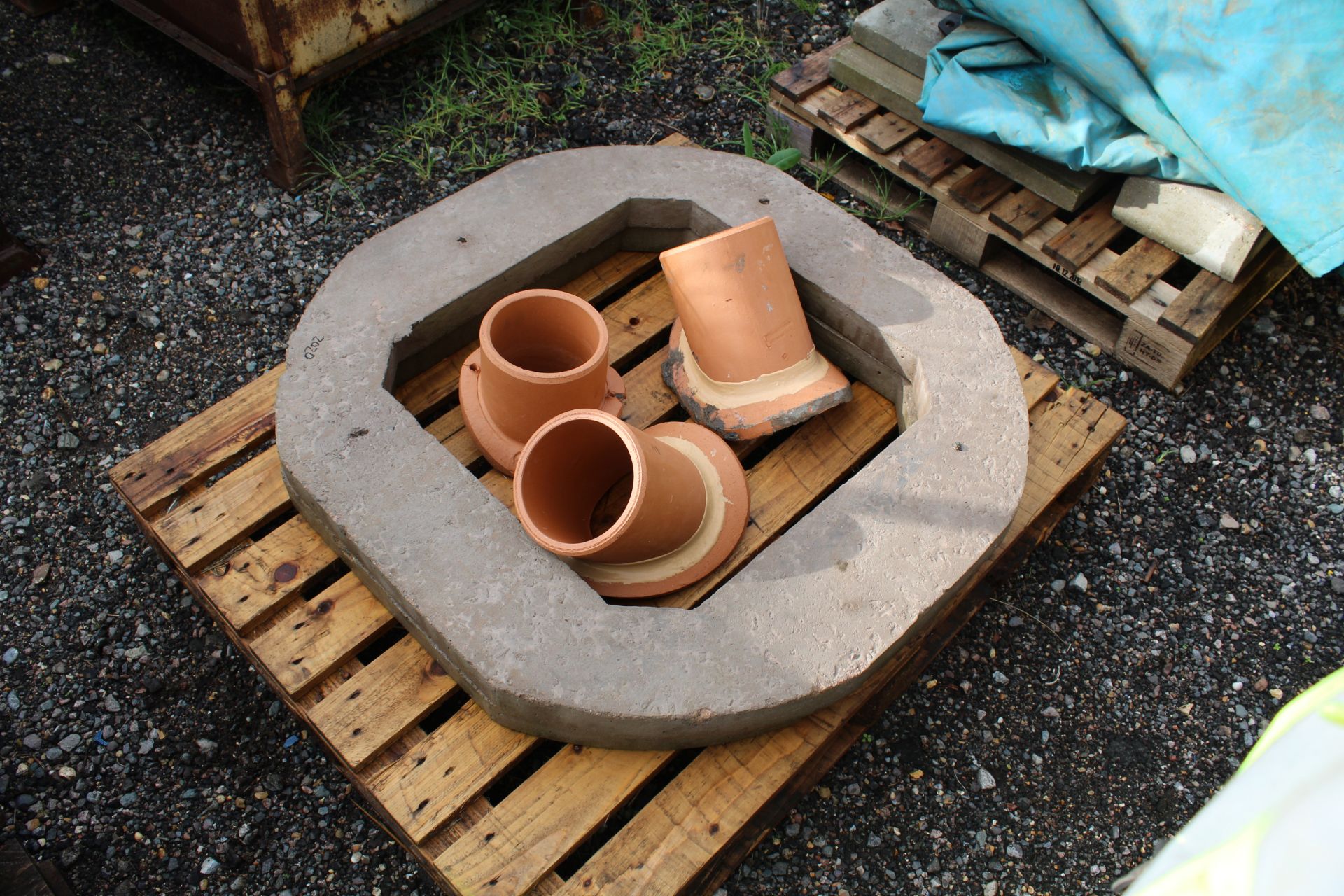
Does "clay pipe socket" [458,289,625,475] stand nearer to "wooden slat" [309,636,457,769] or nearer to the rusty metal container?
"wooden slat" [309,636,457,769]

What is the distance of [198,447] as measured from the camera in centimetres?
249

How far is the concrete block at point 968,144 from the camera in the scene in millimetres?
2936

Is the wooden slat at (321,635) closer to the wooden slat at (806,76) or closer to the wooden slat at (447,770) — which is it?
the wooden slat at (447,770)

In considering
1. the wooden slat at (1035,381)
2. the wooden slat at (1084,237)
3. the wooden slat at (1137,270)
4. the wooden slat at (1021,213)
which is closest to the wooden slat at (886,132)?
the wooden slat at (1021,213)

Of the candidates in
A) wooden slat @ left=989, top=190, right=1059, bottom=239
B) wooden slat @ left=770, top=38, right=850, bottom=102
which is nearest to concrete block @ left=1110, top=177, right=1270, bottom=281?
wooden slat @ left=989, top=190, right=1059, bottom=239

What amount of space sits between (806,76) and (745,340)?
4.69 ft

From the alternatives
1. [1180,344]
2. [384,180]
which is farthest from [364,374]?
[1180,344]

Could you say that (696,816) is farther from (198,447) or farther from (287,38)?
(287,38)

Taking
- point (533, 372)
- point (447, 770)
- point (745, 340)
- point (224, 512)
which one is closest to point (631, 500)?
point (533, 372)

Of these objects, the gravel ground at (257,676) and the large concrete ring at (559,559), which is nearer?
the large concrete ring at (559,559)

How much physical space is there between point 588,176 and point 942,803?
1798 millimetres

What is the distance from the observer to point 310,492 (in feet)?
7.00

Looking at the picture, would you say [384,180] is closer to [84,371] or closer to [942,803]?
[84,371]

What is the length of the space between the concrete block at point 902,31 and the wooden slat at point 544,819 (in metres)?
2.26
